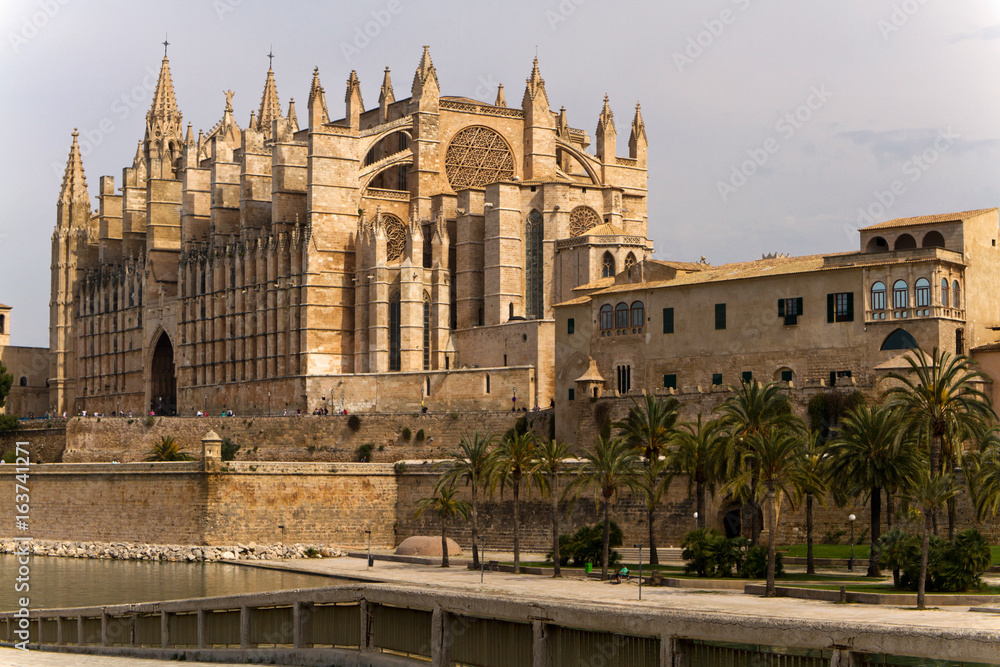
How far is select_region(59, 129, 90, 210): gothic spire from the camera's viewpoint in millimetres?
95000

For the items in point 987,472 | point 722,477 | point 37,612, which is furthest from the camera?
point 722,477

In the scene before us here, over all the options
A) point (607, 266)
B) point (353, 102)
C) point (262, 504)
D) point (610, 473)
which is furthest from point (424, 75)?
point (610, 473)

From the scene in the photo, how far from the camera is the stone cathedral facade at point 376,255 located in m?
65.6

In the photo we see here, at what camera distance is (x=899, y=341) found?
46562mm

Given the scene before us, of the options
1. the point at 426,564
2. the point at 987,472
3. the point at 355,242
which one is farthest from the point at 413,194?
the point at 987,472

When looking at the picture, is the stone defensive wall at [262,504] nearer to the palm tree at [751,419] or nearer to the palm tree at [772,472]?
the palm tree at [751,419]

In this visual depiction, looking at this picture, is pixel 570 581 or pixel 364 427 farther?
pixel 364 427

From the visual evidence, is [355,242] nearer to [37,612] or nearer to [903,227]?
[903,227]

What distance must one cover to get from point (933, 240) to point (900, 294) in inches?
109

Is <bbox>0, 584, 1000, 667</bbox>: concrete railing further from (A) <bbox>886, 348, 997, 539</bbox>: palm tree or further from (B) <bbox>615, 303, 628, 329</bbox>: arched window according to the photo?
(B) <bbox>615, 303, 628, 329</bbox>: arched window

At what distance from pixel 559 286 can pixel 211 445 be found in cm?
1677

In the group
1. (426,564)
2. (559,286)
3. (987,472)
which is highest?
(559,286)

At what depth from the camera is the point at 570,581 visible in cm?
4072

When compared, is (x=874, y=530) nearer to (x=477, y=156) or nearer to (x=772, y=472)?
(x=772, y=472)
